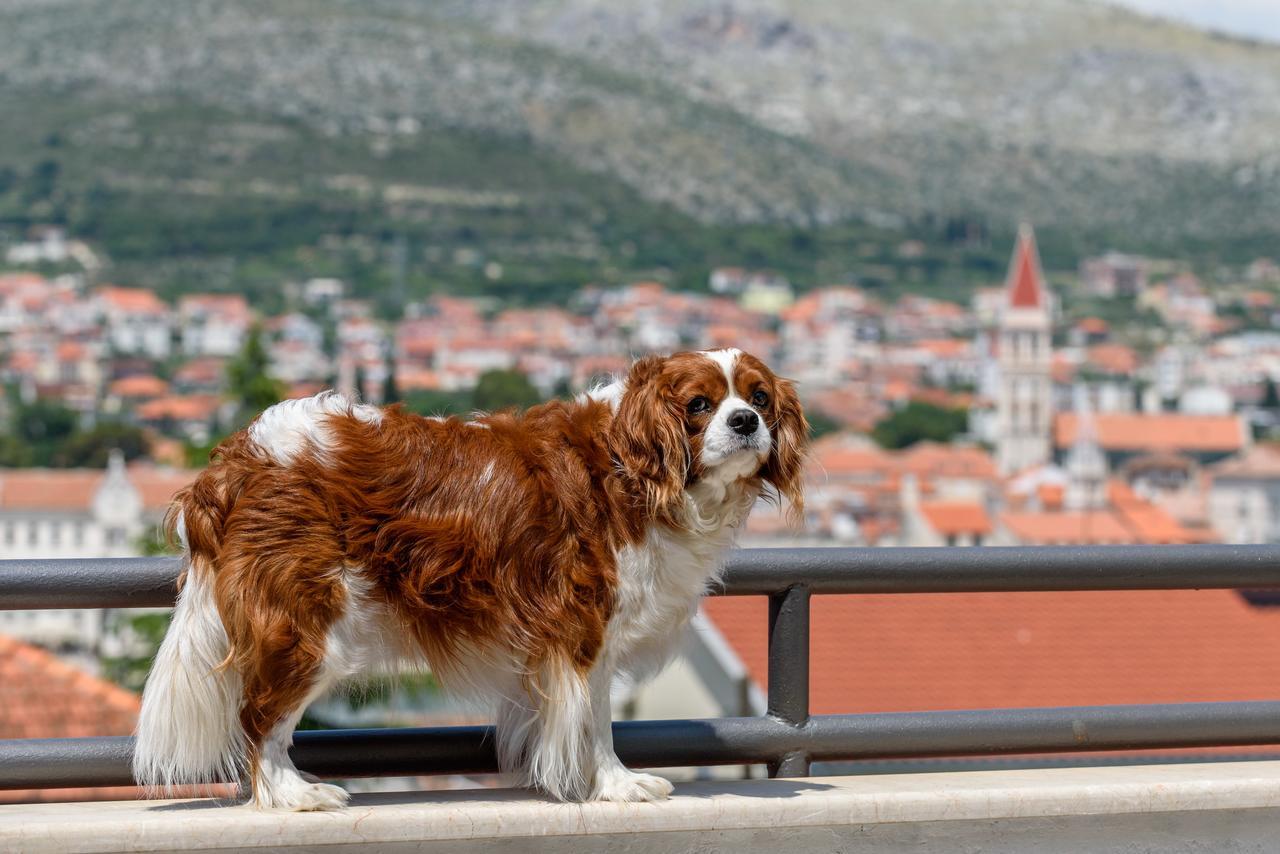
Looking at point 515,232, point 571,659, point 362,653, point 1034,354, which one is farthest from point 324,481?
point 515,232

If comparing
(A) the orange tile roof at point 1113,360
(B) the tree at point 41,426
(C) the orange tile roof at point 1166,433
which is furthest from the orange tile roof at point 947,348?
(B) the tree at point 41,426

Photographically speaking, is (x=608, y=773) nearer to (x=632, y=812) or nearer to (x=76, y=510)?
(x=632, y=812)

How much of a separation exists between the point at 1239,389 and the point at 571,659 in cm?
16586

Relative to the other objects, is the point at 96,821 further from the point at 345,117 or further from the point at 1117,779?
the point at 345,117

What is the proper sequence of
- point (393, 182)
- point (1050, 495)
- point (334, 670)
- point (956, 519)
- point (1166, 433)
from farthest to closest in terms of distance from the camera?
point (393, 182)
point (1166, 433)
point (1050, 495)
point (956, 519)
point (334, 670)

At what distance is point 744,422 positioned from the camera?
3.26m

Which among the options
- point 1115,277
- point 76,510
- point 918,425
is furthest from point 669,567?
point 1115,277

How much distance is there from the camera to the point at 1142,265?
18188 centimetres

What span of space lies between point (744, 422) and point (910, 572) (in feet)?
2.19

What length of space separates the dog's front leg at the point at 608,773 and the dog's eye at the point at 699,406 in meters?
0.52

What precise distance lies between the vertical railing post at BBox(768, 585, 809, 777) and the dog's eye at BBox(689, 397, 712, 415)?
1.99 feet

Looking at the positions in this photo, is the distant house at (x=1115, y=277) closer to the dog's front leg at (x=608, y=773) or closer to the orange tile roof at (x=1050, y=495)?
the orange tile roof at (x=1050, y=495)

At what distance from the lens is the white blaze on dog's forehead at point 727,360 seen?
331 cm

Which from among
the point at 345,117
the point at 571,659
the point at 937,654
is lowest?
the point at 937,654
